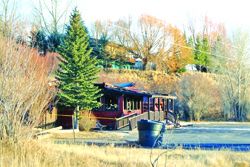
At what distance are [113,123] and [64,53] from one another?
6106mm

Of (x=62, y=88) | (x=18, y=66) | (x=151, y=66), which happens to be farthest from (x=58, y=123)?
(x=151, y=66)

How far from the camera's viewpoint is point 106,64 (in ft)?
191

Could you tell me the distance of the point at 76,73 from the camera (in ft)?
96.0

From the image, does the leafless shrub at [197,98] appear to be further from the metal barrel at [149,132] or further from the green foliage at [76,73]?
the metal barrel at [149,132]

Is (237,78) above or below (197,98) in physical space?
above

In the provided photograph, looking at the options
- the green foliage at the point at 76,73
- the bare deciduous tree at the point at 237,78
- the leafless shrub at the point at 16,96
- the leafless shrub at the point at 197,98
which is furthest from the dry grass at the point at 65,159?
the bare deciduous tree at the point at 237,78

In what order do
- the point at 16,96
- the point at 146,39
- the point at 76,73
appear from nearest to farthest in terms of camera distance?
the point at 16,96 < the point at 76,73 < the point at 146,39

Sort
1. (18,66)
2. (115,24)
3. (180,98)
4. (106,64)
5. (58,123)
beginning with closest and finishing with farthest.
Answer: (18,66), (58,123), (180,98), (106,64), (115,24)

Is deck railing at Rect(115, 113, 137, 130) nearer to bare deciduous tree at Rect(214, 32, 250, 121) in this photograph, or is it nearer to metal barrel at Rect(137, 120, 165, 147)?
metal barrel at Rect(137, 120, 165, 147)

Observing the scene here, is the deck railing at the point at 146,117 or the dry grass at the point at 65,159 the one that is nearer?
the dry grass at the point at 65,159

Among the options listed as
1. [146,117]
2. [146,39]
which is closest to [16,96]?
[146,117]

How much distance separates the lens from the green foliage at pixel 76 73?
94.5 ft

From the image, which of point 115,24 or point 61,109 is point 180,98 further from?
point 115,24

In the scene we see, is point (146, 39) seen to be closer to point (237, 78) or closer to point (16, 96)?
point (237, 78)
